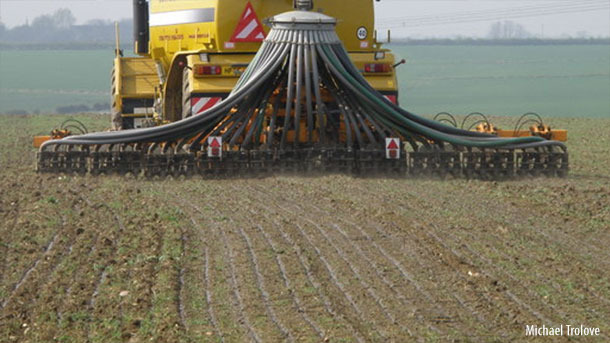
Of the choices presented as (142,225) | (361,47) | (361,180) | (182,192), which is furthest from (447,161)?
(142,225)

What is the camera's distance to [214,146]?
1266 centimetres

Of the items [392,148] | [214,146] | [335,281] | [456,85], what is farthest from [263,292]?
[456,85]

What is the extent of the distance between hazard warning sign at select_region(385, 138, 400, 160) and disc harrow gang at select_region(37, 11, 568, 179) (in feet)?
0.11

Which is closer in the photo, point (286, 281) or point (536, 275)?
point (286, 281)

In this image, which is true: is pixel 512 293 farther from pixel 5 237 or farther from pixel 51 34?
pixel 51 34

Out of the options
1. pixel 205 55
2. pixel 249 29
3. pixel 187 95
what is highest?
pixel 249 29

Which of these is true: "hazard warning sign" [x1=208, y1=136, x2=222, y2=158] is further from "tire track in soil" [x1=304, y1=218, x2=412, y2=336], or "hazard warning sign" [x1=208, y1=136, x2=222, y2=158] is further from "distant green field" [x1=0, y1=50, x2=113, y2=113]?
"distant green field" [x1=0, y1=50, x2=113, y2=113]

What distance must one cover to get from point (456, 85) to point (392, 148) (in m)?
39.9

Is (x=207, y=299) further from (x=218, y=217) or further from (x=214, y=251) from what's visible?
(x=218, y=217)

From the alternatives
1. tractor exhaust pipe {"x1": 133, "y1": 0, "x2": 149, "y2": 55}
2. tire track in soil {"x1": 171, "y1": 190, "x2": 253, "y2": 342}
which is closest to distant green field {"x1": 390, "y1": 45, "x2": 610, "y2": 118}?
tractor exhaust pipe {"x1": 133, "y1": 0, "x2": 149, "y2": 55}

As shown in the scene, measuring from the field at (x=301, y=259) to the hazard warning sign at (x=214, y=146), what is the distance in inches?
16.6

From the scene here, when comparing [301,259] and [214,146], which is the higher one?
[214,146]

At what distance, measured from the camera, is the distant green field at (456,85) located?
38562 mm

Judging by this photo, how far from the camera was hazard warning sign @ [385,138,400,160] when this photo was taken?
501 inches
